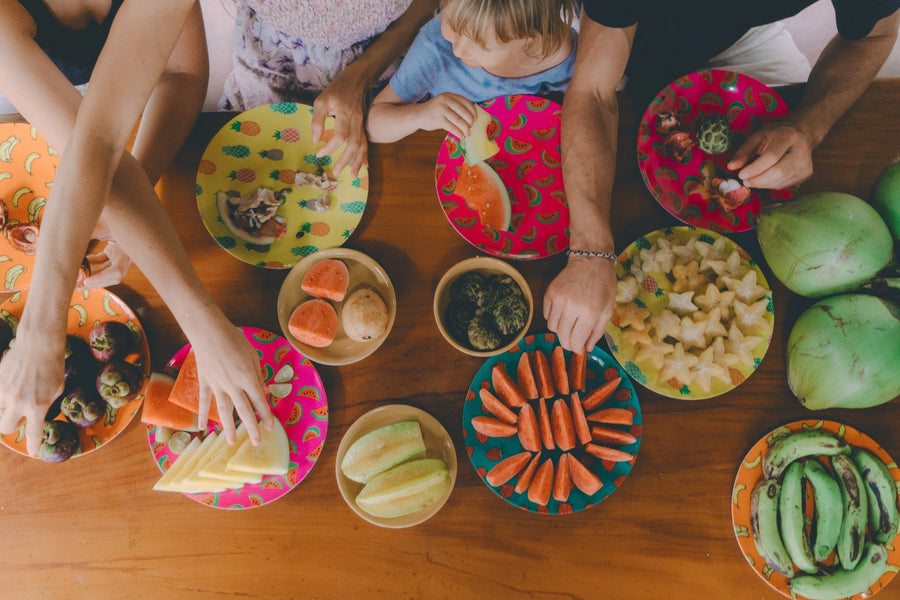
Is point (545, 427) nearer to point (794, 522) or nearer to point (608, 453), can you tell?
point (608, 453)

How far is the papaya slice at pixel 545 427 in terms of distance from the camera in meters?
1.13

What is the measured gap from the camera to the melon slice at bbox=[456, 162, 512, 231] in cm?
124

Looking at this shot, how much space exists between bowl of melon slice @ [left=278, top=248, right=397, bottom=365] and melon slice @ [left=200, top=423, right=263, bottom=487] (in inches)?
10.0

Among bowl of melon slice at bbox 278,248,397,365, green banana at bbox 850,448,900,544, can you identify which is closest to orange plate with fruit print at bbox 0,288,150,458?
bowl of melon slice at bbox 278,248,397,365

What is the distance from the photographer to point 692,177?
1.29m

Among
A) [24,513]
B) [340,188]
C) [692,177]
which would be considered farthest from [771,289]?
[24,513]

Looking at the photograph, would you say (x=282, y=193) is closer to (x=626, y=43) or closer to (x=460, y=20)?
(x=460, y=20)

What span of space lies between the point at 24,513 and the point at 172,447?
0.41m

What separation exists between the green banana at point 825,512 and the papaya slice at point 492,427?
2.41 feet

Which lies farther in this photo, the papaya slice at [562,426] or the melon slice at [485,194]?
the melon slice at [485,194]

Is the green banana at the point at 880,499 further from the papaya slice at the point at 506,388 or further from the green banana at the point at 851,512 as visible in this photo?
the papaya slice at the point at 506,388

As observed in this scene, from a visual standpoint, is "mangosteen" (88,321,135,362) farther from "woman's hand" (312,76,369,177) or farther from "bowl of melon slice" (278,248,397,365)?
"woman's hand" (312,76,369,177)

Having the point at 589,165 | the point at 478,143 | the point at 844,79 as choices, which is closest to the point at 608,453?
the point at 589,165

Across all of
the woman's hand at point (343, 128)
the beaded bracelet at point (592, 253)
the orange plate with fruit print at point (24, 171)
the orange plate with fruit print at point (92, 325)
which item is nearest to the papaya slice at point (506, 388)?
the beaded bracelet at point (592, 253)
